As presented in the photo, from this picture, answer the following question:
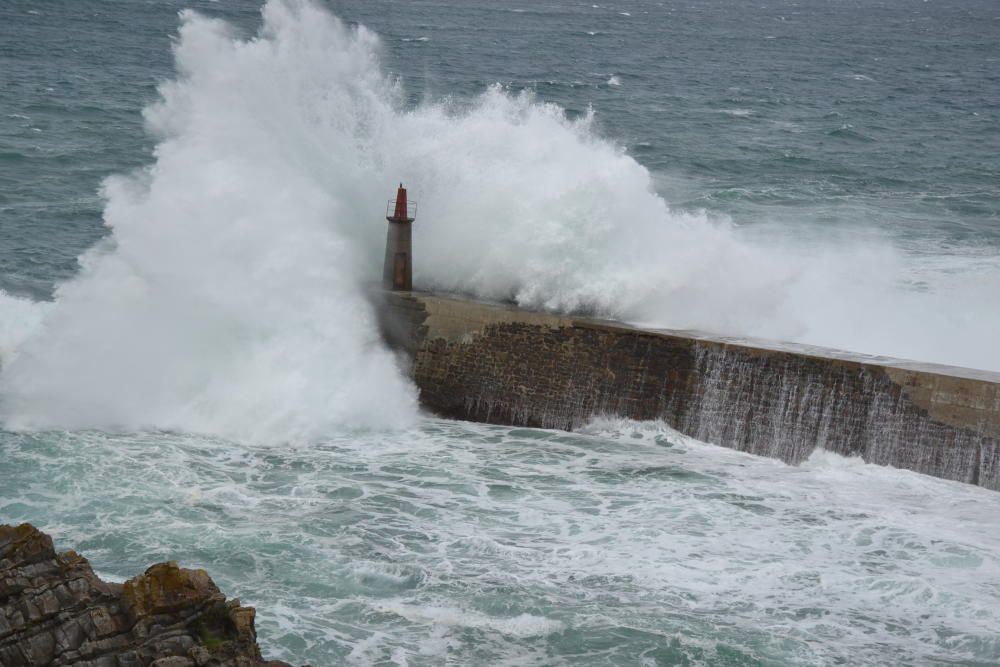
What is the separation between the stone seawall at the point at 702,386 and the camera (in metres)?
11.7

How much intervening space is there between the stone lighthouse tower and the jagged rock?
7.50 metres

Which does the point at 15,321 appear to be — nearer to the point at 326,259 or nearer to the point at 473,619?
the point at 326,259

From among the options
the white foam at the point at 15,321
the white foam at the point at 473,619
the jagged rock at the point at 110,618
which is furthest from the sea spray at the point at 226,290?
the jagged rock at the point at 110,618

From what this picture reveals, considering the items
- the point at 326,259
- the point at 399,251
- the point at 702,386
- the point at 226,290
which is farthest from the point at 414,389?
the point at 702,386

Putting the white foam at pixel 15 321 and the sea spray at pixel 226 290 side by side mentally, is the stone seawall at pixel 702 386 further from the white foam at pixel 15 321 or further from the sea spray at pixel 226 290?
the white foam at pixel 15 321

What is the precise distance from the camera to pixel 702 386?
12578 millimetres

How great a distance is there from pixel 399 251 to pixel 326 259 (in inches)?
33.4

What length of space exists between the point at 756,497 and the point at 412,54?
3731cm

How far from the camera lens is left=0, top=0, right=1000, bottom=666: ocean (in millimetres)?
9156

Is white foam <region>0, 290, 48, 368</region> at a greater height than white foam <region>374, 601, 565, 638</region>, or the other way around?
white foam <region>0, 290, 48, 368</region>

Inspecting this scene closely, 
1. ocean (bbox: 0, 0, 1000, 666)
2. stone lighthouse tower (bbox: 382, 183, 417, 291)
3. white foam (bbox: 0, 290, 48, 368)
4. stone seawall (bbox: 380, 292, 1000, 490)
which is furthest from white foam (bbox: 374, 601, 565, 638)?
white foam (bbox: 0, 290, 48, 368)

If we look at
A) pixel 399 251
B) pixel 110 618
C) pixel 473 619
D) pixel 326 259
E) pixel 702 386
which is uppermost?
pixel 399 251

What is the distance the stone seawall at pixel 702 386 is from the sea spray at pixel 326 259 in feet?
2.23

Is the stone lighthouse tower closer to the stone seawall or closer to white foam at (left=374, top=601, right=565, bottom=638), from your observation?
the stone seawall
